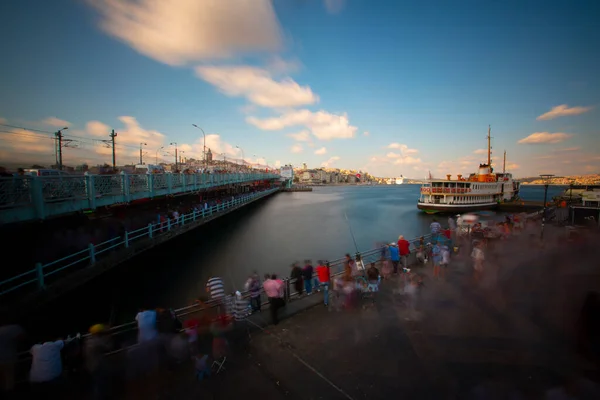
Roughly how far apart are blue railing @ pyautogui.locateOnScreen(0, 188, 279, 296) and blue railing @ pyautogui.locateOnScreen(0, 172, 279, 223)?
1742 mm

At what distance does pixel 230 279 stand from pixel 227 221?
63.6 ft

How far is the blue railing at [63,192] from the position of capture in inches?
300

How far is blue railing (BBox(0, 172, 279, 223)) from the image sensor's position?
7.62 meters

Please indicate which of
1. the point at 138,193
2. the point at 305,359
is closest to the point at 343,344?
the point at 305,359

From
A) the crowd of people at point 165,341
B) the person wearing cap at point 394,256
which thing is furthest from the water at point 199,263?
the person wearing cap at point 394,256

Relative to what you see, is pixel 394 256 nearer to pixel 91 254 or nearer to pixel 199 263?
pixel 91 254

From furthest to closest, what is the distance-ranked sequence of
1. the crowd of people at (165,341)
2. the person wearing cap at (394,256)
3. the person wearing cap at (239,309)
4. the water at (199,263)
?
the water at (199,263) < the person wearing cap at (394,256) < the person wearing cap at (239,309) < the crowd of people at (165,341)

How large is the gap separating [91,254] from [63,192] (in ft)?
9.56

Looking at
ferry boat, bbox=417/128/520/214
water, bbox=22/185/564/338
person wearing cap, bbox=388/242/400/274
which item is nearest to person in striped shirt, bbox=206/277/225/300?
water, bbox=22/185/564/338

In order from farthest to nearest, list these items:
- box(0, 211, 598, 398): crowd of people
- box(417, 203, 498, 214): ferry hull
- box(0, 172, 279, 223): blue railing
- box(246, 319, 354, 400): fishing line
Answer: box(417, 203, 498, 214): ferry hull → box(0, 172, 279, 223): blue railing → box(0, 211, 598, 398): crowd of people → box(246, 319, 354, 400): fishing line

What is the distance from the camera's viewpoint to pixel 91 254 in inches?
427

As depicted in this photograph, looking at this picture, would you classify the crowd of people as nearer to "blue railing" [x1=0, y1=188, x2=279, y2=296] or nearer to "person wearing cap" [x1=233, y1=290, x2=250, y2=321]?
"person wearing cap" [x1=233, y1=290, x2=250, y2=321]

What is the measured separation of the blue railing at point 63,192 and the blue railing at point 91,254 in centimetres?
174

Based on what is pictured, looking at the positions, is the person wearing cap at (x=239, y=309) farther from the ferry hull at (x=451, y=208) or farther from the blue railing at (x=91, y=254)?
the ferry hull at (x=451, y=208)
